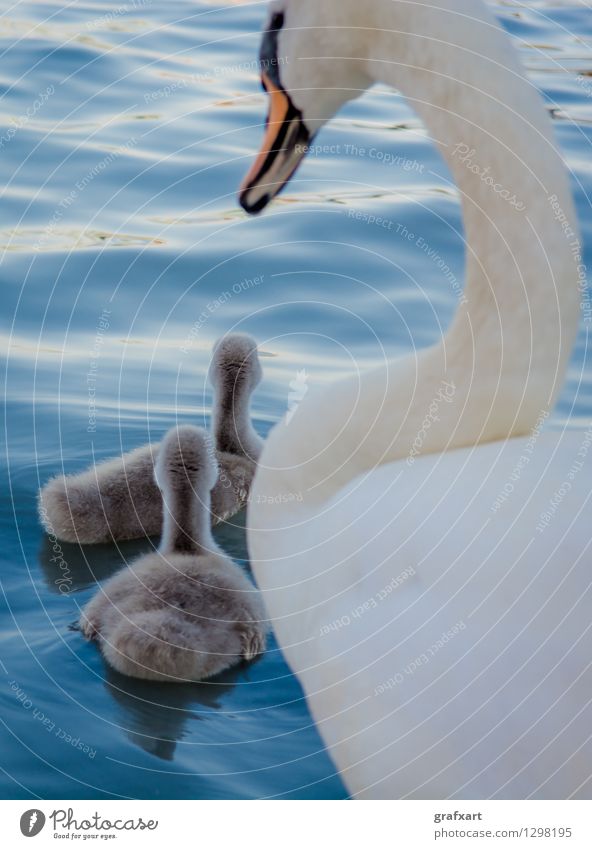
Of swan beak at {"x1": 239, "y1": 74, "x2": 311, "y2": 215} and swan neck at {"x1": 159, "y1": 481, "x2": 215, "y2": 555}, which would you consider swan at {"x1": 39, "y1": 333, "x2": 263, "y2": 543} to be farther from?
swan beak at {"x1": 239, "y1": 74, "x2": 311, "y2": 215}

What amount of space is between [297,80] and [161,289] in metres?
2.05

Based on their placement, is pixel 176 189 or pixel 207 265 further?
pixel 176 189

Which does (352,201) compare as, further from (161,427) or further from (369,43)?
(369,43)

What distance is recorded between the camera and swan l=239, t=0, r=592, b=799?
166 centimetres

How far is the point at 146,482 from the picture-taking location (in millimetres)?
3000

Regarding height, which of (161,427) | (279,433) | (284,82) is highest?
(284,82)

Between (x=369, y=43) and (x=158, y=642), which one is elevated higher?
(x=369, y=43)

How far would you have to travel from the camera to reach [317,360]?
3.54 m

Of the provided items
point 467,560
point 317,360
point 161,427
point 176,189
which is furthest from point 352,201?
point 467,560

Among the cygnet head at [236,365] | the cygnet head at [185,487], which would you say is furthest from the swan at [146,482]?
the cygnet head at [185,487]

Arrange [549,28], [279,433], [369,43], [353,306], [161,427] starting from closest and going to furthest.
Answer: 1. [369,43]
2. [279,433]
3. [161,427]
4. [353,306]
5. [549,28]

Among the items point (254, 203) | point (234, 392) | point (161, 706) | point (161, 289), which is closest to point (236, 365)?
point (234, 392)

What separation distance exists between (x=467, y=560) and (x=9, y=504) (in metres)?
1.55

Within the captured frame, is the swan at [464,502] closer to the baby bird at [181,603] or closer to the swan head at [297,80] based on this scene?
the swan head at [297,80]
